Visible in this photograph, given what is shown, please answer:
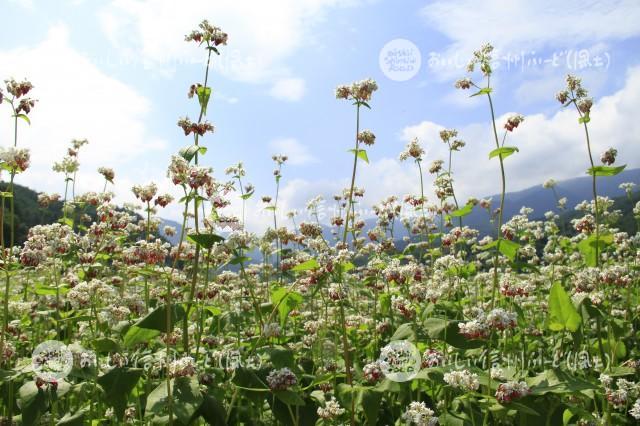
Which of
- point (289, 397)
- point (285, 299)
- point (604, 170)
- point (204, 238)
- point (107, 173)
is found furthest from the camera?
point (107, 173)

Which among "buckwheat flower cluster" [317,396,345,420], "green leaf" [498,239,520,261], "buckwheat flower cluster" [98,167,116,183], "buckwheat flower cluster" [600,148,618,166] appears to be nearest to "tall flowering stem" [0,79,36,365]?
"buckwheat flower cluster" [98,167,116,183]

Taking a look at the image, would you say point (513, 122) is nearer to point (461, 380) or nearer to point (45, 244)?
point (461, 380)

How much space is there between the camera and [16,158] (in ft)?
17.4

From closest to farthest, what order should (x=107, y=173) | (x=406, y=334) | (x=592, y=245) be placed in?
(x=406, y=334), (x=592, y=245), (x=107, y=173)

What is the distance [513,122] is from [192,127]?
447cm

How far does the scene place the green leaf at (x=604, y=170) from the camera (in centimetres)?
571

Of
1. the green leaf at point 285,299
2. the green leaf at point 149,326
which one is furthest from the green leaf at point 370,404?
the green leaf at point 149,326

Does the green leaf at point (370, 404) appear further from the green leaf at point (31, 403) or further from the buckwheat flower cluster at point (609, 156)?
the buckwheat flower cluster at point (609, 156)

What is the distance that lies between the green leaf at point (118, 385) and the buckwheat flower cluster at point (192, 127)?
2759mm

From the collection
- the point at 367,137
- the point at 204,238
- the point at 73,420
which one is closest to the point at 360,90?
the point at 367,137

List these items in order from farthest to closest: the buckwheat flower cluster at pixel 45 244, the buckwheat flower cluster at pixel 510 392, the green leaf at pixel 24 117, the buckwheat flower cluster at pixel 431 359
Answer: the buckwheat flower cluster at pixel 45 244
the green leaf at pixel 24 117
the buckwheat flower cluster at pixel 431 359
the buckwheat flower cluster at pixel 510 392

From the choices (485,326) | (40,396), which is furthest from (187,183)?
(485,326)

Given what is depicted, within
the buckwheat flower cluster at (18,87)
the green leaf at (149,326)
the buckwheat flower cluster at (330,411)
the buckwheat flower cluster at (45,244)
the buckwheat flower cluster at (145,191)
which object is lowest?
Result: the buckwheat flower cluster at (330,411)

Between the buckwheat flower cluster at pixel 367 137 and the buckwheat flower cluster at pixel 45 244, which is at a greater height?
the buckwheat flower cluster at pixel 367 137
